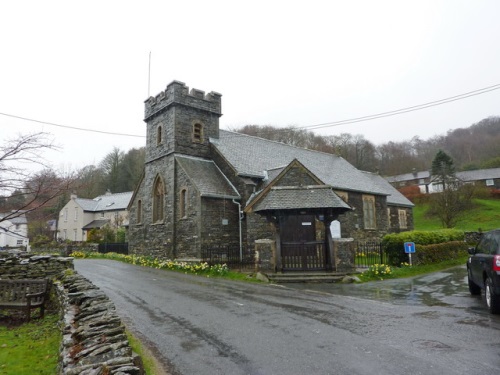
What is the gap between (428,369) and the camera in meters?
4.79

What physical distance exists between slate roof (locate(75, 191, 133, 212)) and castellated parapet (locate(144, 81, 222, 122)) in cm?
2480

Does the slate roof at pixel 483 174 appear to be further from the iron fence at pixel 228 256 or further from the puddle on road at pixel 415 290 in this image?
the iron fence at pixel 228 256

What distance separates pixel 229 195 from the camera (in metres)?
21.3

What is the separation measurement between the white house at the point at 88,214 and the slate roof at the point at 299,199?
35686mm

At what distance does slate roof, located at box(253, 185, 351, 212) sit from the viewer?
15023 millimetres

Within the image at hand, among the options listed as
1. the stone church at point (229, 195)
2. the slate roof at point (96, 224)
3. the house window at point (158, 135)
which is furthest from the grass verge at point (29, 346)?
the slate roof at point (96, 224)

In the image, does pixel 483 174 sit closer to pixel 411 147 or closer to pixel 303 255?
pixel 411 147

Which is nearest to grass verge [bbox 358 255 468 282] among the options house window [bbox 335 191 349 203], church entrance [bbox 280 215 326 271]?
church entrance [bbox 280 215 326 271]

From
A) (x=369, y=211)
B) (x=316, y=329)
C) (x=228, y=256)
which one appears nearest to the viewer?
(x=316, y=329)

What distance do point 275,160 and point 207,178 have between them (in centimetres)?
619

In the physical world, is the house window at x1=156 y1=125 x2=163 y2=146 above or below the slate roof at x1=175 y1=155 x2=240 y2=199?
above

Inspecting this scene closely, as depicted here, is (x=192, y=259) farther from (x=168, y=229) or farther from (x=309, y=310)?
(x=309, y=310)

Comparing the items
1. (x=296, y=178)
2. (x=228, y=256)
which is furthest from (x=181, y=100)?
(x=228, y=256)

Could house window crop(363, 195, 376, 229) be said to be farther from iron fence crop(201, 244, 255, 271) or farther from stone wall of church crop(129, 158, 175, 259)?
stone wall of church crop(129, 158, 175, 259)
